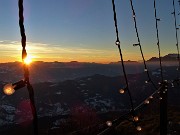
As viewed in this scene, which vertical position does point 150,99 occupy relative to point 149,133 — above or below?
above

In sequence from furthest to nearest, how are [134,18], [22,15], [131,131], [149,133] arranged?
[131,131], [149,133], [134,18], [22,15]

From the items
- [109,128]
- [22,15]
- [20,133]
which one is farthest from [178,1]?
[20,133]

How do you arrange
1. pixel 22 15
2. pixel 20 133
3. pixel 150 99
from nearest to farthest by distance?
pixel 22 15 < pixel 150 99 < pixel 20 133

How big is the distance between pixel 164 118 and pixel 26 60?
9.18 meters

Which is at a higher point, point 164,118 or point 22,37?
point 22,37

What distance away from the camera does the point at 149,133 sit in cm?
3084

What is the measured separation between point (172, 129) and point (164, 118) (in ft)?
47.7

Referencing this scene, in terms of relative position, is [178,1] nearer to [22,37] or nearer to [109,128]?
[109,128]

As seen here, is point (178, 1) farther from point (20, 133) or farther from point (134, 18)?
point (20, 133)

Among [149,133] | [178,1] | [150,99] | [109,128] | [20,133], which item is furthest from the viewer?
[20,133]

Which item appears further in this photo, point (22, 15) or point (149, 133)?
point (149, 133)

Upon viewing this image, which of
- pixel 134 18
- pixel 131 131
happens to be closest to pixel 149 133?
pixel 131 131

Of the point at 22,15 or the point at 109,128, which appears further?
the point at 109,128

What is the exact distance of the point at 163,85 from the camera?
1012 centimetres
